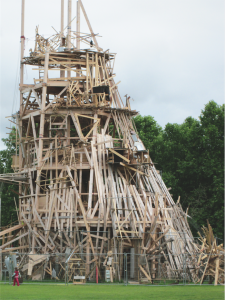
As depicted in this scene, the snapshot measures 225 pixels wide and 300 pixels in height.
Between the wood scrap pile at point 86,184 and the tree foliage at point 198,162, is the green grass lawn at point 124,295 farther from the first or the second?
the tree foliage at point 198,162

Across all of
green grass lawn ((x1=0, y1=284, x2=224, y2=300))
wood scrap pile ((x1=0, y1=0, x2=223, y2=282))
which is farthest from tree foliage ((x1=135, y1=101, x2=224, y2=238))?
green grass lawn ((x1=0, y1=284, x2=224, y2=300))

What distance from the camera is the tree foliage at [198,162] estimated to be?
2406 inches

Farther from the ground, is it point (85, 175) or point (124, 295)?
point (85, 175)

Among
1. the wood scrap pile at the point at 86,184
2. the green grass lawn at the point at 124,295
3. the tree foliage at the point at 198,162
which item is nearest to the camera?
the green grass lawn at the point at 124,295

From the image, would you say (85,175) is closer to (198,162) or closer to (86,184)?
(86,184)

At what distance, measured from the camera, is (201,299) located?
25938 mm

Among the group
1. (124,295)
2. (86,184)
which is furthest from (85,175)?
(124,295)

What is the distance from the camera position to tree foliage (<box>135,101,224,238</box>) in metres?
61.1

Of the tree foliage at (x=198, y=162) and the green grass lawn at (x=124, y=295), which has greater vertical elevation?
the tree foliage at (x=198, y=162)

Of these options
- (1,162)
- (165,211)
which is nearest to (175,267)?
(165,211)

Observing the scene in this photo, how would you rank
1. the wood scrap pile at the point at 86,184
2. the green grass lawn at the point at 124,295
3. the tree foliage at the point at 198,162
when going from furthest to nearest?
the tree foliage at the point at 198,162 < the wood scrap pile at the point at 86,184 < the green grass lawn at the point at 124,295

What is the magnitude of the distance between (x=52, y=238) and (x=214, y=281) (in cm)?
1567

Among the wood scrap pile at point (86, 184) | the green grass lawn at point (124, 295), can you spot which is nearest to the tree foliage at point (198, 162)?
the wood scrap pile at point (86, 184)

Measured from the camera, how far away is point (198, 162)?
211 feet
